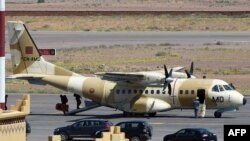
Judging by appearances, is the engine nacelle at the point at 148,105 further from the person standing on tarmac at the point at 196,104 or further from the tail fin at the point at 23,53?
the tail fin at the point at 23,53

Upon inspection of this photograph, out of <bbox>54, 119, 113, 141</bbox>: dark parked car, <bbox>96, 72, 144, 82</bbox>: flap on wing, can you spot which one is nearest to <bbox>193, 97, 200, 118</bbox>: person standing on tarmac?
<bbox>96, 72, 144, 82</bbox>: flap on wing

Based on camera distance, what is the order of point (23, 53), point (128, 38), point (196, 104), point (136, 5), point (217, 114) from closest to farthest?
point (196, 104) → point (217, 114) → point (23, 53) → point (128, 38) → point (136, 5)

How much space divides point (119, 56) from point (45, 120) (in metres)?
39.4

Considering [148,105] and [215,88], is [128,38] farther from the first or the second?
[215,88]

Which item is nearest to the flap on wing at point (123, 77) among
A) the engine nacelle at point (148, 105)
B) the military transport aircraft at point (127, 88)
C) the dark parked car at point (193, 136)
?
the military transport aircraft at point (127, 88)

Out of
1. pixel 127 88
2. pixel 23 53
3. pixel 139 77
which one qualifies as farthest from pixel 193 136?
pixel 23 53

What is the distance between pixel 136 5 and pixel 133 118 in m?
109

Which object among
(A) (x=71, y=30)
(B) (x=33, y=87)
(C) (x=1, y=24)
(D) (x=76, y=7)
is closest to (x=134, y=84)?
(B) (x=33, y=87)

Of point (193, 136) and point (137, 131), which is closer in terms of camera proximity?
point (193, 136)

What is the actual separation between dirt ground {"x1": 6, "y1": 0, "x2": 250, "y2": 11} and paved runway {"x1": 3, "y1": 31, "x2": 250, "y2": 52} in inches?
1317

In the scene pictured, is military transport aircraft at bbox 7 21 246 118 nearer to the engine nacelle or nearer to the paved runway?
the engine nacelle

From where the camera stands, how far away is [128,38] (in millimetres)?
118188

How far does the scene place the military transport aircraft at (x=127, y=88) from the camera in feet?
201

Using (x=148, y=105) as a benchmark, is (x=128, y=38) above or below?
above
